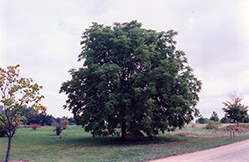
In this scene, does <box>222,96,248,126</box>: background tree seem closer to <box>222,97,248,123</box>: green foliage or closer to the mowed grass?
<box>222,97,248,123</box>: green foliage

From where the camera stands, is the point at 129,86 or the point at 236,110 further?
the point at 236,110

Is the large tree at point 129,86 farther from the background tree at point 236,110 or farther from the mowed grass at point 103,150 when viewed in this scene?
the background tree at point 236,110

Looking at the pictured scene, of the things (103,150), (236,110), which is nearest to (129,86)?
(103,150)

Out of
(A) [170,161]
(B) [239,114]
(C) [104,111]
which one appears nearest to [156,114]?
(C) [104,111]

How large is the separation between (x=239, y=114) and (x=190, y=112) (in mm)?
16037

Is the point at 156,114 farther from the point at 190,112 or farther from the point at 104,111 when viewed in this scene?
the point at 104,111

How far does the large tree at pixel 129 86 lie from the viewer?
56.9 ft

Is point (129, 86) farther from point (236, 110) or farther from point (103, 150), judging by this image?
point (236, 110)

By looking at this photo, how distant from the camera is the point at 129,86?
747 inches

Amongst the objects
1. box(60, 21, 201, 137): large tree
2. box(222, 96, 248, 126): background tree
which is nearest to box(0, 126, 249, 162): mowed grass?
box(60, 21, 201, 137): large tree

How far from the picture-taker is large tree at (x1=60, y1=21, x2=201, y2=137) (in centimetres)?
1734

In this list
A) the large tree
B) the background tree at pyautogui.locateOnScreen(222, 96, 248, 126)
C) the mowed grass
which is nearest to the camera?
the mowed grass

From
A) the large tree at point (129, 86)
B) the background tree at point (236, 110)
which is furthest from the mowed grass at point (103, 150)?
the background tree at point (236, 110)

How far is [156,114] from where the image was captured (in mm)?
18844
